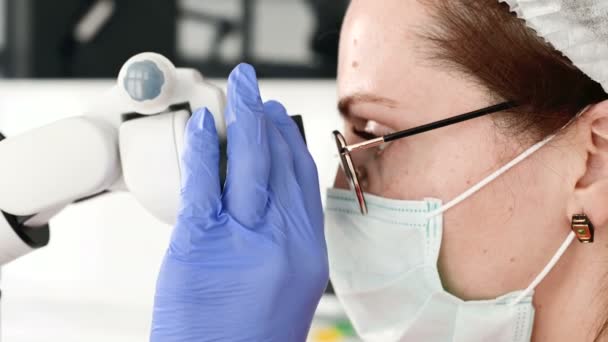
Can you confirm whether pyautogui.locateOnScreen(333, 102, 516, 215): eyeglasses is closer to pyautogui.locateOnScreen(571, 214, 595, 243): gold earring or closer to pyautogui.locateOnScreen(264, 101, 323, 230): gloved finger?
pyautogui.locateOnScreen(264, 101, 323, 230): gloved finger

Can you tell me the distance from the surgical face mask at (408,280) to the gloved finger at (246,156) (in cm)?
25

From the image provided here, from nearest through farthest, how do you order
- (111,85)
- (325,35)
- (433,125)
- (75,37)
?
(433,125) → (325,35) → (111,85) → (75,37)

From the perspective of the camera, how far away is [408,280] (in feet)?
3.59

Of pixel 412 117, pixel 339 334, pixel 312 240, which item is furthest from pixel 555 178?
pixel 339 334

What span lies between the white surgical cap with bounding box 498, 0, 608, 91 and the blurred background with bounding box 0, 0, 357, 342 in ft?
3.59

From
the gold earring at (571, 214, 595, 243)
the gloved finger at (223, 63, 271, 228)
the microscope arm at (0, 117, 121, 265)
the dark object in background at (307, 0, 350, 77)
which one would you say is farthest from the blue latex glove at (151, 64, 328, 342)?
the dark object in background at (307, 0, 350, 77)

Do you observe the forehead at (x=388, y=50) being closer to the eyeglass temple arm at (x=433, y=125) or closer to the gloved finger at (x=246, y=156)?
the eyeglass temple arm at (x=433, y=125)

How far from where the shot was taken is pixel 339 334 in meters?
2.01

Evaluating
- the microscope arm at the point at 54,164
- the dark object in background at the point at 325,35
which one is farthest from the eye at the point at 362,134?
the dark object in background at the point at 325,35

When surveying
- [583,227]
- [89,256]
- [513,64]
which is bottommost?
[89,256]

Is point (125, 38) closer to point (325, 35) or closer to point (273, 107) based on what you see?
point (325, 35)

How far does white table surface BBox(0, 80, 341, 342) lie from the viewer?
84.3 inches

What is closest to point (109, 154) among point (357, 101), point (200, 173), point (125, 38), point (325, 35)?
point (200, 173)

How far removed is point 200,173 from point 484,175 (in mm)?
430
